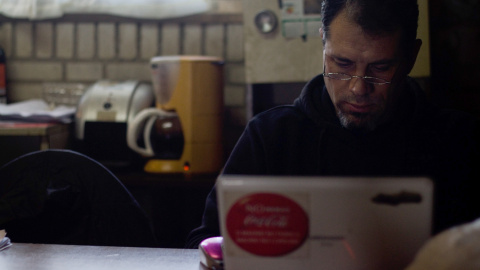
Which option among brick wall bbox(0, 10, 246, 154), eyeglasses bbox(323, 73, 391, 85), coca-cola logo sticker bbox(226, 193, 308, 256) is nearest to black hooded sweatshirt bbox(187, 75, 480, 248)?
eyeglasses bbox(323, 73, 391, 85)

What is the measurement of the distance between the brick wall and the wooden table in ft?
4.17

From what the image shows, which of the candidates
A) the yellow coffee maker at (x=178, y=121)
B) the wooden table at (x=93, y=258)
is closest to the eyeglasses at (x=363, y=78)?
the wooden table at (x=93, y=258)

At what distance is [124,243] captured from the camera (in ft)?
3.80

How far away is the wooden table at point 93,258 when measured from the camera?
0.85 m

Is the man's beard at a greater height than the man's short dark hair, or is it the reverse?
the man's short dark hair

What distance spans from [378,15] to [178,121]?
3.13ft

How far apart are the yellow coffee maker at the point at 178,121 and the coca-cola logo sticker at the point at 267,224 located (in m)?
1.23

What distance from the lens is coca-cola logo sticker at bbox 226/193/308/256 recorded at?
607mm

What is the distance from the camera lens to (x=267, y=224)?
0.62m

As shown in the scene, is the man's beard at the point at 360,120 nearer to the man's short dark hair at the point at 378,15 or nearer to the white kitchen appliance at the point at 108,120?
the man's short dark hair at the point at 378,15

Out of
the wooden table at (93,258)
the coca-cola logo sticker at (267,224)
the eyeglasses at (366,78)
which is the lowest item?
the wooden table at (93,258)

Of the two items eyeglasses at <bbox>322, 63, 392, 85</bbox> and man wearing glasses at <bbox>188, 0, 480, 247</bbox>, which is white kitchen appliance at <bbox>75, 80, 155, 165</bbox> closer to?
man wearing glasses at <bbox>188, 0, 480, 247</bbox>

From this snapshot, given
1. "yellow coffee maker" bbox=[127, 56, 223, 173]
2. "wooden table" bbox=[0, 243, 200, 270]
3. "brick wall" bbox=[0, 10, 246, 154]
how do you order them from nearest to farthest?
1. "wooden table" bbox=[0, 243, 200, 270]
2. "yellow coffee maker" bbox=[127, 56, 223, 173]
3. "brick wall" bbox=[0, 10, 246, 154]

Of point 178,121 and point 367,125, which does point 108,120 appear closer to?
point 178,121
